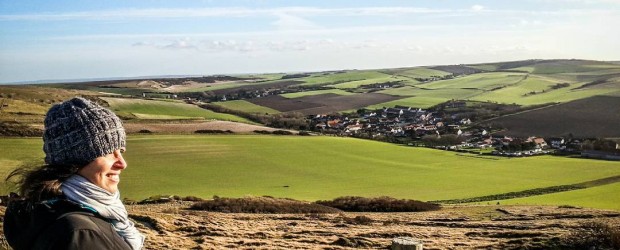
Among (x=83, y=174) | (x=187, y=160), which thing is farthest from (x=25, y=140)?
(x=83, y=174)

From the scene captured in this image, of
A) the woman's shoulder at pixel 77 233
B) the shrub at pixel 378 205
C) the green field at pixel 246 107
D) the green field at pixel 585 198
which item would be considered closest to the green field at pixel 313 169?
the green field at pixel 585 198

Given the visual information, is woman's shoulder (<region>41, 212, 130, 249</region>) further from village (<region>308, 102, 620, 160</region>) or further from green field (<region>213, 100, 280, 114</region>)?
green field (<region>213, 100, 280, 114</region>)

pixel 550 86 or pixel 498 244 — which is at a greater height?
Answer: pixel 550 86

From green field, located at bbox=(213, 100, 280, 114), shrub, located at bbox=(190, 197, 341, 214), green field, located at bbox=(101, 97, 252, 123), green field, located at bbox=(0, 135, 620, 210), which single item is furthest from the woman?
green field, located at bbox=(213, 100, 280, 114)

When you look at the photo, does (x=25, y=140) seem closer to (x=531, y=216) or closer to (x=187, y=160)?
(x=187, y=160)

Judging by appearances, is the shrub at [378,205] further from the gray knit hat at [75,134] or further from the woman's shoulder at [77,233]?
the woman's shoulder at [77,233]

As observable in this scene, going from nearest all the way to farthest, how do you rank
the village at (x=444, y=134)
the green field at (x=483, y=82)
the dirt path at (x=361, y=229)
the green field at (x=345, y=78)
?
the dirt path at (x=361, y=229)
the village at (x=444, y=134)
the green field at (x=483, y=82)
the green field at (x=345, y=78)
